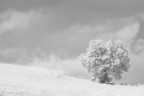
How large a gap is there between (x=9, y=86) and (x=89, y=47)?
198 ft

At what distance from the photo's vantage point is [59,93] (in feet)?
89.1

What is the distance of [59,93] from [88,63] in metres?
56.7

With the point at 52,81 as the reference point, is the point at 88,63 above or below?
above

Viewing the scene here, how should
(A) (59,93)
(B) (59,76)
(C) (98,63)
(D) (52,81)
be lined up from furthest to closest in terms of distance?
1. (C) (98,63)
2. (B) (59,76)
3. (D) (52,81)
4. (A) (59,93)

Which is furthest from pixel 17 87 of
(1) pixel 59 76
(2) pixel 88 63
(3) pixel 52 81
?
(2) pixel 88 63

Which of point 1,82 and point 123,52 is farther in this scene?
point 123,52

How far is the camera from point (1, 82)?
2859 cm

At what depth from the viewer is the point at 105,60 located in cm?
8469

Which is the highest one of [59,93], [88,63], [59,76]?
[88,63]

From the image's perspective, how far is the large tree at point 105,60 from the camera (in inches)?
3285

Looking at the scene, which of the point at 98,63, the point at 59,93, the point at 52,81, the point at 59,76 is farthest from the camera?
the point at 98,63

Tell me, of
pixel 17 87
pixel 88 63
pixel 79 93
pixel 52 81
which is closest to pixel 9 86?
pixel 17 87

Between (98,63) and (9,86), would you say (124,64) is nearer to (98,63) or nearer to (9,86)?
(98,63)

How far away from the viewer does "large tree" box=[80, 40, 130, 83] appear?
274 feet
